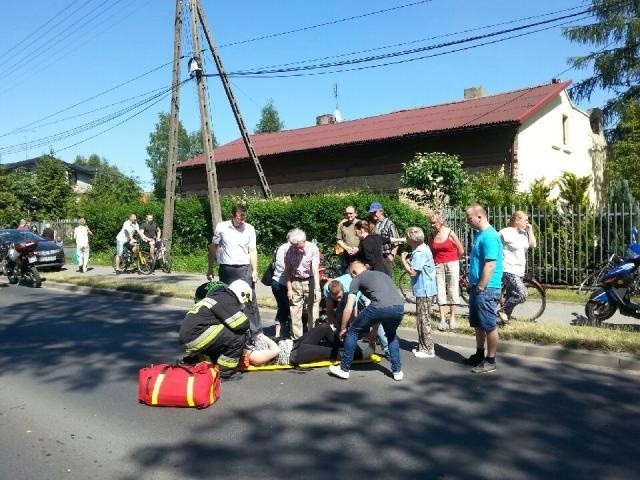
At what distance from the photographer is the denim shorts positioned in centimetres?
647

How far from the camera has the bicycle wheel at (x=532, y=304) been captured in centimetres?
911

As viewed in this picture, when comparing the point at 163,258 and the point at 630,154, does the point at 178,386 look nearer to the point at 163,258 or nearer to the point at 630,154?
the point at 163,258

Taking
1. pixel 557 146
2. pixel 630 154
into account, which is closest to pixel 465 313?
pixel 557 146

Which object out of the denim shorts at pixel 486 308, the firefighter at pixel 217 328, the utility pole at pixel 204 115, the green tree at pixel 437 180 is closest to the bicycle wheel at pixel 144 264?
the utility pole at pixel 204 115

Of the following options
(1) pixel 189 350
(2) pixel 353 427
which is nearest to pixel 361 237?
(1) pixel 189 350

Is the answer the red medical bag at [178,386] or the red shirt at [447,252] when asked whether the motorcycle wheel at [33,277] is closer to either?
the red shirt at [447,252]

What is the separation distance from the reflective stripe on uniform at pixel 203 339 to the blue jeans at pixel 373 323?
136 centimetres

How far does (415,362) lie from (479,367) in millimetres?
811

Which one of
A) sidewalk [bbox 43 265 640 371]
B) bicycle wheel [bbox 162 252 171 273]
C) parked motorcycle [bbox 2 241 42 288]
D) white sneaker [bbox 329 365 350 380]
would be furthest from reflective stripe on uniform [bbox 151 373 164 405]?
bicycle wheel [bbox 162 252 171 273]

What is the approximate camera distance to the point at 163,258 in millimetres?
18219

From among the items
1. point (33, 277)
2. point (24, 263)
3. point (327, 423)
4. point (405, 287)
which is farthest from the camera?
point (24, 263)

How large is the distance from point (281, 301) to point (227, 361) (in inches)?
84.6

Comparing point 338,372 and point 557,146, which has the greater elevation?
point 557,146

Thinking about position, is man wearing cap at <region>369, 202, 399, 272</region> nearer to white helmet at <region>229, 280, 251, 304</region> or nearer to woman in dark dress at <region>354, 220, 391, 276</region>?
woman in dark dress at <region>354, 220, 391, 276</region>
